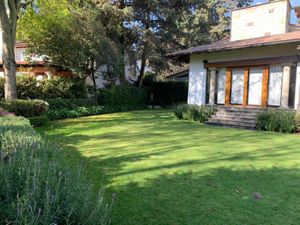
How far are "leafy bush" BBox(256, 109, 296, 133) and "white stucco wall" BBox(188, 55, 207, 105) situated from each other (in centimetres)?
473

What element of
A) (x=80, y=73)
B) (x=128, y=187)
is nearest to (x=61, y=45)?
(x=80, y=73)

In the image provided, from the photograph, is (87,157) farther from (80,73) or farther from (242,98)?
(80,73)

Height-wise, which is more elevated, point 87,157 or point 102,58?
point 102,58

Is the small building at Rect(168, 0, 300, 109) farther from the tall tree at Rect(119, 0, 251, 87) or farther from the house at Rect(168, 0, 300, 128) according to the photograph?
the tall tree at Rect(119, 0, 251, 87)

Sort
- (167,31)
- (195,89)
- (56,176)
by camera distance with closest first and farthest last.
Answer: (56,176)
(195,89)
(167,31)

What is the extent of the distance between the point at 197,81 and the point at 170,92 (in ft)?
33.6

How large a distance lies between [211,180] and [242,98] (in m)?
10.9

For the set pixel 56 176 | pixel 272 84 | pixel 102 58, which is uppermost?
pixel 102 58

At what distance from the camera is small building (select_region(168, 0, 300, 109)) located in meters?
13.3

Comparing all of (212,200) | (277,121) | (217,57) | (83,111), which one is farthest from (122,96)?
(212,200)

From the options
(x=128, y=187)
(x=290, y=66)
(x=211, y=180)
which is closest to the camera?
(x=128, y=187)

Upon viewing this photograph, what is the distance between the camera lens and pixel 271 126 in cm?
→ 1211

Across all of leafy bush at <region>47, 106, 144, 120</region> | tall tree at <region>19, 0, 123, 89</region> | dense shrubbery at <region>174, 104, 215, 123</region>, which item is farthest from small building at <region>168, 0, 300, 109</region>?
leafy bush at <region>47, 106, 144, 120</region>

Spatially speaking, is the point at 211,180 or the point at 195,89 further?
the point at 195,89
